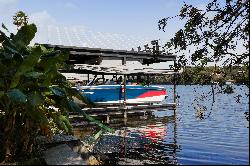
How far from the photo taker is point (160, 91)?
26.9 m

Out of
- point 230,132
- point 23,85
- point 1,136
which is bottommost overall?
point 230,132

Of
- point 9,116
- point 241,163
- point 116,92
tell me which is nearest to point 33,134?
point 9,116

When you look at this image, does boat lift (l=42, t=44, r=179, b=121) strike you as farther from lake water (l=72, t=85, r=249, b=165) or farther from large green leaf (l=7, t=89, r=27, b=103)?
large green leaf (l=7, t=89, r=27, b=103)

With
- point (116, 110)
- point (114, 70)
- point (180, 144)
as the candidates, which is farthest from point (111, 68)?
point (180, 144)

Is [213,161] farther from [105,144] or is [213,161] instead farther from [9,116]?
[9,116]

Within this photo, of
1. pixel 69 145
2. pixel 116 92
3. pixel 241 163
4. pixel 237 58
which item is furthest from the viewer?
pixel 116 92

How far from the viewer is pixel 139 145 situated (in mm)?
14602

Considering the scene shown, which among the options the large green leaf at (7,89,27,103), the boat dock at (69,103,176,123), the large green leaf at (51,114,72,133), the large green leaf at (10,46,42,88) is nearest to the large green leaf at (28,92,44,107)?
the large green leaf at (7,89,27,103)

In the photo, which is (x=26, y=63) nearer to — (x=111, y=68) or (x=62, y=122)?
(x=62, y=122)

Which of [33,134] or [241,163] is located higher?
[33,134]

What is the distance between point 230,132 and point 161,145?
6.05m

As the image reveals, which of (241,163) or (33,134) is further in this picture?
(241,163)

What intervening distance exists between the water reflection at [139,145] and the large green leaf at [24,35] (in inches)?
169

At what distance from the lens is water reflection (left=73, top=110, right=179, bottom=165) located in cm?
1168
